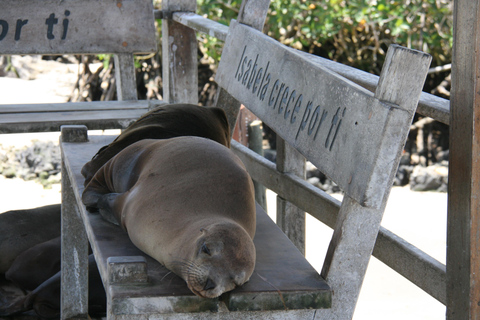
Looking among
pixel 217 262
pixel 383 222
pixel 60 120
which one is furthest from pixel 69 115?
pixel 383 222

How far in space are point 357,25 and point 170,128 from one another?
19.6ft

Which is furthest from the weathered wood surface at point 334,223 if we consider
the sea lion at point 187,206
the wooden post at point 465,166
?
the sea lion at point 187,206

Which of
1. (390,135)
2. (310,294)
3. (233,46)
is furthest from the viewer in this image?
(233,46)

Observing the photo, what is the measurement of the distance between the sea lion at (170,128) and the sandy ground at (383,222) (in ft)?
8.64

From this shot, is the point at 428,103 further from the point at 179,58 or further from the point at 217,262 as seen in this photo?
the point at 179,58

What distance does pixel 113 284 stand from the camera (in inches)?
52.4

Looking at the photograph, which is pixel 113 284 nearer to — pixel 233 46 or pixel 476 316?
pixel 476 316

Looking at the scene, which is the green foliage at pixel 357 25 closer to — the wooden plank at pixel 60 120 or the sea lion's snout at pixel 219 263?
the wooden plank at pixel 60 120

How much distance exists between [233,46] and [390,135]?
1.41 metres

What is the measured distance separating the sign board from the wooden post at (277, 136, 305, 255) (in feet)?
2.21

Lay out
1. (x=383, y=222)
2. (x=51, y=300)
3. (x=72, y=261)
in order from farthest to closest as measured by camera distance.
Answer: (x=383, y=222) → (x=51, y=300) → (x=72, y=261)

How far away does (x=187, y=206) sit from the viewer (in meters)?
1.53

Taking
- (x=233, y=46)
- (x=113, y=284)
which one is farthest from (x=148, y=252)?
(x=233, y=46)

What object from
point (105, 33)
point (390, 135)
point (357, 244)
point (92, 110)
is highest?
point (390, 135)
